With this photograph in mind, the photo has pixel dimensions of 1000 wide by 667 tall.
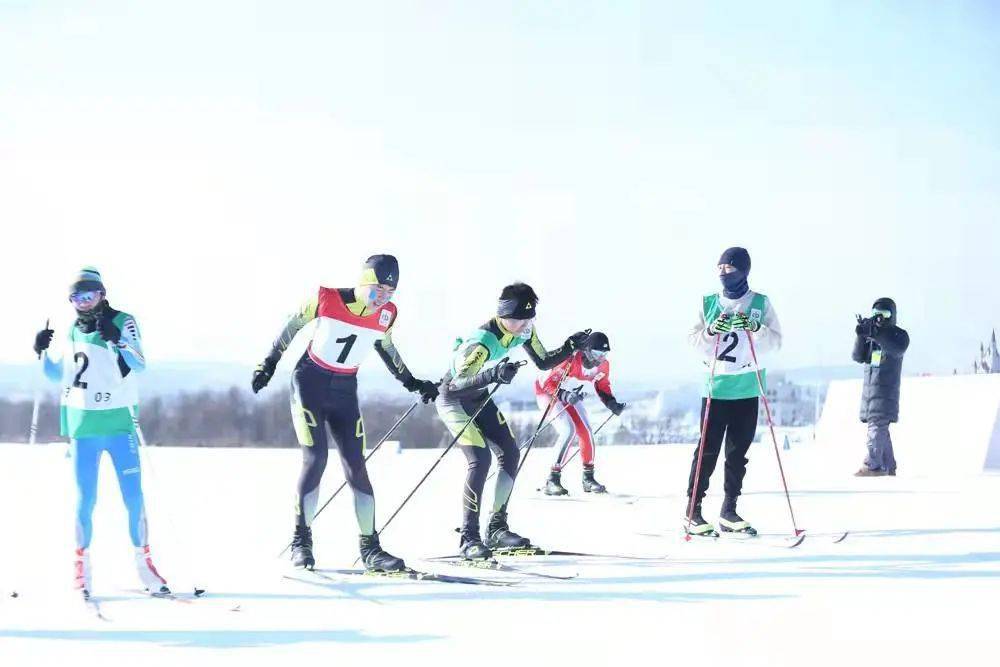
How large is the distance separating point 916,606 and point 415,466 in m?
10.4

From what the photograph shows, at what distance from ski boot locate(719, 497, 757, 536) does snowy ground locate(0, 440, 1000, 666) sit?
46 cm

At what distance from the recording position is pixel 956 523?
8.93 m

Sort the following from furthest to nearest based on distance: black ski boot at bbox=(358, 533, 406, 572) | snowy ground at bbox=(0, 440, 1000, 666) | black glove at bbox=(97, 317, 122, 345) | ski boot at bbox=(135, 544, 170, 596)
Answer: black ski boot at bbox=(358, 533, 406, 572), ski boot at bbox=(135, 544, 170, 596), black glove at bbox=(97, 317, 122, 345), snowy ground at bbox=(0, 440, 1000, 666)

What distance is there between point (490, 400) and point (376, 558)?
1.37 meters

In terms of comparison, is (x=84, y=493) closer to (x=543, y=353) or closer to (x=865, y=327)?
(x=543, y=353)

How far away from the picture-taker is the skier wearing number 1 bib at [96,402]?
18.9ft

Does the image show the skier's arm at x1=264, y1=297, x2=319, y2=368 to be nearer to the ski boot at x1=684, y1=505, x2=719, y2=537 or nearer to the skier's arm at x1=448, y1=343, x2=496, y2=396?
the skier's arm at x1=448, y1=343, x2=496, y2=396

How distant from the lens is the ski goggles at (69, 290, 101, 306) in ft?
18.8

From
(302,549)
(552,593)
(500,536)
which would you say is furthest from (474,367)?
(552,593)

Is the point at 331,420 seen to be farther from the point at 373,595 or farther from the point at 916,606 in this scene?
the point at 916,606

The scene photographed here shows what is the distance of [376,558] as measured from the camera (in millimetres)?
6500

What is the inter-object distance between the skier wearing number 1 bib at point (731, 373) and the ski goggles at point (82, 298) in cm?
436

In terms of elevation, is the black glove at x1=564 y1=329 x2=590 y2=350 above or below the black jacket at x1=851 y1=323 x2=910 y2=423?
above

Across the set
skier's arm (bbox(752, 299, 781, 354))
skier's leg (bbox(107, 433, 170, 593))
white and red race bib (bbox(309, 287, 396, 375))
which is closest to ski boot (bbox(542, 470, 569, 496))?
skier's arm (bbox(752, 299, 781, 354))
